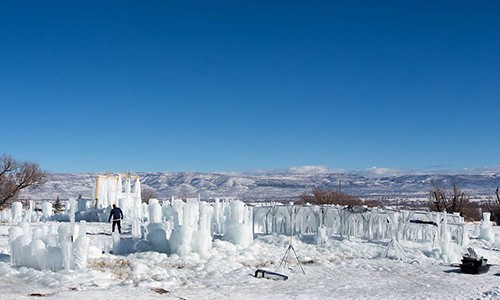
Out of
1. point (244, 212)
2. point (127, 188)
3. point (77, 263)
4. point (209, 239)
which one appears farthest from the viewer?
point (127, 188)

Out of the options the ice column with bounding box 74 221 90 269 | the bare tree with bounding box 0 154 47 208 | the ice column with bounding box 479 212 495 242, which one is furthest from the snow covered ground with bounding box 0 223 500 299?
the bare tree with bounding box 0 154 47 208

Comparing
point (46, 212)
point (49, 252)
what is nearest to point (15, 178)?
point (46, 212)

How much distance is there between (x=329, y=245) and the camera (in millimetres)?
23656

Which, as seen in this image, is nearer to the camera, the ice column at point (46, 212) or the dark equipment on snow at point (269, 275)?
the dark equipment on snow at point (269, 275)

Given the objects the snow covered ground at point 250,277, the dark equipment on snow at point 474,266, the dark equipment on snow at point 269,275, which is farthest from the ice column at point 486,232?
the dark equipment on snow at point 269,275

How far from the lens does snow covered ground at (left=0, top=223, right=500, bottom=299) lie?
48.5 feet

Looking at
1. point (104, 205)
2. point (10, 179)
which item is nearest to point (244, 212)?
point (104, 205)

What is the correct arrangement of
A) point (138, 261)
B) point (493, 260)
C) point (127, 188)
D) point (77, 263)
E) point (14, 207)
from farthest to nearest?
point (127, 188) → point (14, 207) → point (493, 260) → point (138, 261) → point (77, 263)

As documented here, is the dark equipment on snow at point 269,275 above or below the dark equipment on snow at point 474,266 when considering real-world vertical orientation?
below

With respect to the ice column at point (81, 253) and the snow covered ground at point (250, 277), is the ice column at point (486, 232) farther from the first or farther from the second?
the ice column at point (81, 253)

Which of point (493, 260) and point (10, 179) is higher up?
point (10, 179)

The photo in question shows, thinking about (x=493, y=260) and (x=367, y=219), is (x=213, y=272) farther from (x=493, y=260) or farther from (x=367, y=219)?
(x=493, y=260)

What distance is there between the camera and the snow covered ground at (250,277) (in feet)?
48.5

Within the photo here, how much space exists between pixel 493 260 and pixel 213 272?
12152mm
